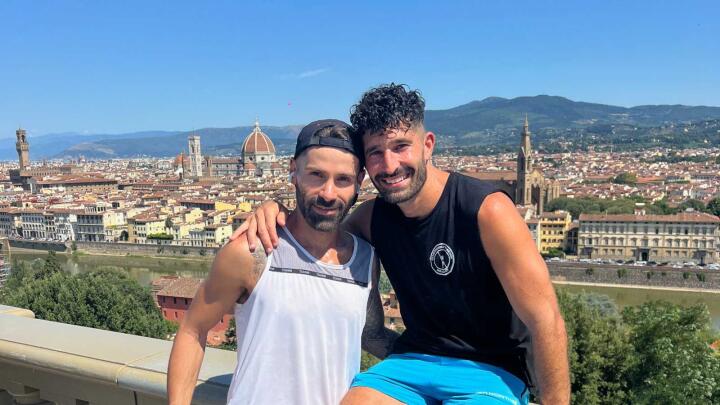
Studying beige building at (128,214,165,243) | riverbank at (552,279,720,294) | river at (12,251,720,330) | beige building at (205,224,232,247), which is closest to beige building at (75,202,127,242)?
beige building at (128,214,165,243)

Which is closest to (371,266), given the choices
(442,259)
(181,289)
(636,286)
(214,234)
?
(442,259)

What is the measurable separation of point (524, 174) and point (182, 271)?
19.3 metres

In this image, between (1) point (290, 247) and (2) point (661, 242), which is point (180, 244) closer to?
(2) point (661, 242)

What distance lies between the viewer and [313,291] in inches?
44.6

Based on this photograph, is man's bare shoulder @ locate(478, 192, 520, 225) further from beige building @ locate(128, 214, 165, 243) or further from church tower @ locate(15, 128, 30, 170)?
Answer: church tower @ locate(15, 128, 30, 170)

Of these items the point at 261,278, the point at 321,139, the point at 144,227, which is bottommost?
the point at 144,227

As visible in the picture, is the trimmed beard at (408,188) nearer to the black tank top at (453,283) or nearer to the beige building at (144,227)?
the black tank top at (453,283)

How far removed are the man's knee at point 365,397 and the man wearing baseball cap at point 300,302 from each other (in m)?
0.02

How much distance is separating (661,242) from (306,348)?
26036 millimetres

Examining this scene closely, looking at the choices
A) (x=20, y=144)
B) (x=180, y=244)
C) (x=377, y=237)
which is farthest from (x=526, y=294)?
(x=20, y=144)

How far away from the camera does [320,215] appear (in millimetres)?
1190

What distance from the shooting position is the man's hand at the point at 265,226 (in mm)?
1147

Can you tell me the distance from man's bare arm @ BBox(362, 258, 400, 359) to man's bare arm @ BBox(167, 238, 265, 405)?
1.12 feet

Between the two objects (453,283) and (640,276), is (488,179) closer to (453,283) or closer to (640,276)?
(640,276)
